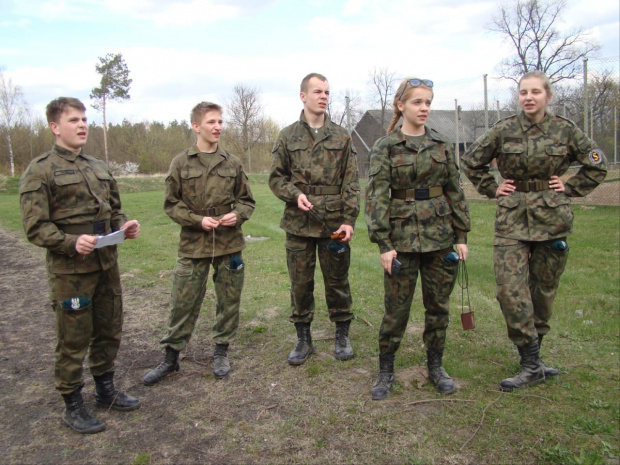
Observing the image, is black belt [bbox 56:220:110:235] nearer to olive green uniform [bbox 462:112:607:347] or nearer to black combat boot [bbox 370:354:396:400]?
black combat boot [bbox 370:354:396:400]

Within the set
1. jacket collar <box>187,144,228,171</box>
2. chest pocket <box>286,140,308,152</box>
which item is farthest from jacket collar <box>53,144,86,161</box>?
chest pocket <box>286,140,308,152</box>

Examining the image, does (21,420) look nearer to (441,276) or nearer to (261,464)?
(261,464)

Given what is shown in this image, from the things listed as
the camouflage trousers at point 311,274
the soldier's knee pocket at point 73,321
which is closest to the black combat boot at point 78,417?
the soldier's knee pocket at point 73,321

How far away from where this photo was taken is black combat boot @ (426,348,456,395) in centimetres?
389

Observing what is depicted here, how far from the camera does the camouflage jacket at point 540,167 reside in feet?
13.4

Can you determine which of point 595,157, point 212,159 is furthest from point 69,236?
point 595,157

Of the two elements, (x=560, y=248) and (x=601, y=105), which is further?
(x=601, y=105)

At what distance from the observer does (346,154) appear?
→ 15.2 feet

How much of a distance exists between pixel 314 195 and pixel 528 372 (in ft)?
7.60

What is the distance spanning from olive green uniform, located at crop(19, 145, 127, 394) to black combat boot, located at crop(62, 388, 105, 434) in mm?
74

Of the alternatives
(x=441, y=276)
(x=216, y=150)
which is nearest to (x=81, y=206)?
(x=216, y=150)

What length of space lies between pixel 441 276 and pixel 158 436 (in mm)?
2354

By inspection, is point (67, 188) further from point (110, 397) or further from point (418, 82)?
point (418, 82)

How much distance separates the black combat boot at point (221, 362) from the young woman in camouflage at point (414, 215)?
1.34 m
